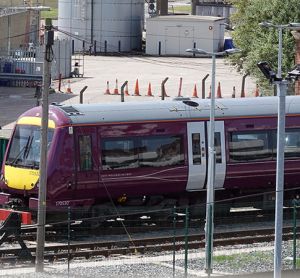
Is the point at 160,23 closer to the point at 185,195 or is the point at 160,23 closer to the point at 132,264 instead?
the point at 185,195

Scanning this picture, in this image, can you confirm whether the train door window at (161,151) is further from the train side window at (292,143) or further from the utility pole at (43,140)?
the utility pole at (43,140)

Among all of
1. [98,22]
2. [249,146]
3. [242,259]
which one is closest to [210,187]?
[242,259]

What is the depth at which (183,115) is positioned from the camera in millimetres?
30094

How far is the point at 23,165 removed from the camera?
29.4m

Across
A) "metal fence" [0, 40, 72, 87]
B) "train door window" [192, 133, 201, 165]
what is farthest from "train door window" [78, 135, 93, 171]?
"metal fence" [0, 40, 72, 87]

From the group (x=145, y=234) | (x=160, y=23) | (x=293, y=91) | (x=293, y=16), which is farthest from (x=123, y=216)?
(x=160, y=23)

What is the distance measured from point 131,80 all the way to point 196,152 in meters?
34.9

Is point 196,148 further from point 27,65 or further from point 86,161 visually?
point 27,65

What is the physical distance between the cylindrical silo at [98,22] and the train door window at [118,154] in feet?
157

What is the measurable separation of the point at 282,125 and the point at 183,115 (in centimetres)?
850

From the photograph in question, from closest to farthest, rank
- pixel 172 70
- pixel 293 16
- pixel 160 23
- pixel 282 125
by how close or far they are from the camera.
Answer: pixel 282 125, pixel 293 16, pixel 172 70, pixel 160 23

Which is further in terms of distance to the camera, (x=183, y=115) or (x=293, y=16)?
(x=293, y=16)

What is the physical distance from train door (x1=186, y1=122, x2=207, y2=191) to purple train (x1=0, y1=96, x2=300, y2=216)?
0.03 m

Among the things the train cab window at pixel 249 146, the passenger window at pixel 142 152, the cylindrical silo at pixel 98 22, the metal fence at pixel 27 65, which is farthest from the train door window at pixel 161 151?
the cylindrical silo at pixel 98 22
